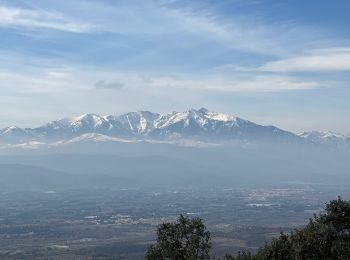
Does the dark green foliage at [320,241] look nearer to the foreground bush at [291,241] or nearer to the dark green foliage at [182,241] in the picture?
the foreground bush at [291,241]

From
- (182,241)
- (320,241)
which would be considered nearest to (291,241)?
(320,241)

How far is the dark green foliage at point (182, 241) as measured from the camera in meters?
46.2

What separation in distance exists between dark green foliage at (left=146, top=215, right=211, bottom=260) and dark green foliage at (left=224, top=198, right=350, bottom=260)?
8.76ft

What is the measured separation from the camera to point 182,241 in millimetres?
47969

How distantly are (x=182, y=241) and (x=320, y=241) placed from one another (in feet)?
36.8

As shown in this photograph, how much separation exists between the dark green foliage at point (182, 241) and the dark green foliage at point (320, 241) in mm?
2669

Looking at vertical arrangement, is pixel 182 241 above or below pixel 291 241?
below

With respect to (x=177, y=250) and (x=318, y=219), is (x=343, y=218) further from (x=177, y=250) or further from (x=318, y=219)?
(x=177, y=250)

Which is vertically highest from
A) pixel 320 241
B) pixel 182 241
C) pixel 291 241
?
pixel 320 241

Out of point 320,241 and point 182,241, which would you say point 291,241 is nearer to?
point 320,241

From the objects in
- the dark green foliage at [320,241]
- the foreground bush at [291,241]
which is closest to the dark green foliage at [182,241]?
the foreground bush at [291,241]

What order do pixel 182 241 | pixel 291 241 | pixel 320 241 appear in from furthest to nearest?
1. pixel 182 241
2. pixel 291 241
3. pixel 320 241

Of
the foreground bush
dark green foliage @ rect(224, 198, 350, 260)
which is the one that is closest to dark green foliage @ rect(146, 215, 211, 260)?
the foreground bush

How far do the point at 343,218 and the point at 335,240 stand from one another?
4797 millimetres
